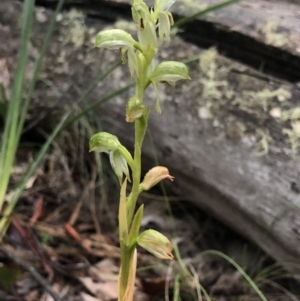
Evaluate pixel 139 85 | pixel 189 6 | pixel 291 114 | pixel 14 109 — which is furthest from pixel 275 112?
pixel 14 109

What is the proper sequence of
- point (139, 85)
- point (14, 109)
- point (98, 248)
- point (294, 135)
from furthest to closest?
1. point (98, 248)
2. point (14, 109)
3. point (294, 135)
4. point (139, 85)

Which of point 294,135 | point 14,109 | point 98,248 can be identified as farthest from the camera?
point 98,248

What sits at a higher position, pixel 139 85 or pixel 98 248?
pixel 139 85

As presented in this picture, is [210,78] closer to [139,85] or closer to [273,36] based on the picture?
[273,36]

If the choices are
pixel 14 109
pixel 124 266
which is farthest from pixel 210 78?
pixel 124 266

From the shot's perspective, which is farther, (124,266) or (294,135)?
(294,135)

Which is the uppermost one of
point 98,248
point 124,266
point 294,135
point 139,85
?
point 139,85

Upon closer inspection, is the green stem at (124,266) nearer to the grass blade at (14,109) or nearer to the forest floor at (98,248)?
the forest floor at (98,248)

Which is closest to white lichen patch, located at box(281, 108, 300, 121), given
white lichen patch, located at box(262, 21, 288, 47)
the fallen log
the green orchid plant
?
the fallen log

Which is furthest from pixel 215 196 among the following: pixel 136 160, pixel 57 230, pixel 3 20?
pixel 3 20

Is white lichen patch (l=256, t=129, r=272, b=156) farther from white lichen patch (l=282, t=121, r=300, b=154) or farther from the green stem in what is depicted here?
the green stem
